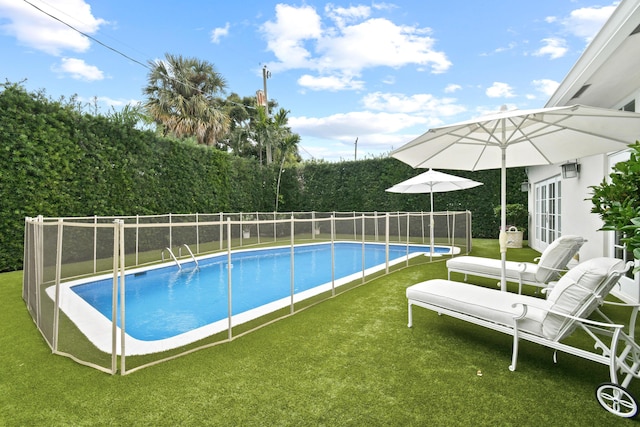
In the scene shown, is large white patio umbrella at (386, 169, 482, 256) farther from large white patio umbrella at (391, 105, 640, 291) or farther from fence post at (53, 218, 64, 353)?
fence post at (53, 218, 64, 353)

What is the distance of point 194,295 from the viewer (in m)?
5.97

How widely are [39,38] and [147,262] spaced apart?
33.7 feet

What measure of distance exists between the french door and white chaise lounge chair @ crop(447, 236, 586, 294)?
4075 mm

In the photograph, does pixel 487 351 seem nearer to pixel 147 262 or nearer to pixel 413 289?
pixel 413 289

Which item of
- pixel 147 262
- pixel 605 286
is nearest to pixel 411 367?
pixel 605 286

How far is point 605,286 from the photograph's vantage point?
107 inches

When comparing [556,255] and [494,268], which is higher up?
[556,255]

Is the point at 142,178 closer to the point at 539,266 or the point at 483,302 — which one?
the point at 483,302

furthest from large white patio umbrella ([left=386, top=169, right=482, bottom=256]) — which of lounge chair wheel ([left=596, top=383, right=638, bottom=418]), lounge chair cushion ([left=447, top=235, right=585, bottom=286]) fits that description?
lounge chair wheel ([left=596, top=383, right=638, bottom=418])

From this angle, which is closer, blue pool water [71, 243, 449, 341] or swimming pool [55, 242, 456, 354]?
swimming pool [55, 242, 456, 354]

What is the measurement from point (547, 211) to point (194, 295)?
31.8 feet

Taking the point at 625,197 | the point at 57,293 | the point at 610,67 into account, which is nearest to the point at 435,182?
the point at 610,67

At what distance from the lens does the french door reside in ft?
27.7

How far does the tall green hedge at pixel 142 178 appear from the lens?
25.8ft
